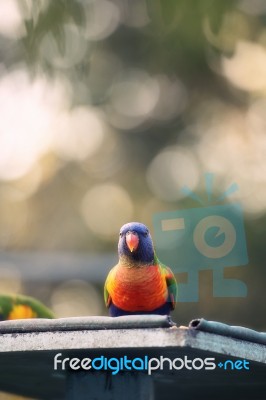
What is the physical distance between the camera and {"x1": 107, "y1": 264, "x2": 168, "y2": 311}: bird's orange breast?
3.61 meters

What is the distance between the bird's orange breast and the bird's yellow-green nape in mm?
1031

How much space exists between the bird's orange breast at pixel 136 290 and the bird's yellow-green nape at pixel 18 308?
1031mm

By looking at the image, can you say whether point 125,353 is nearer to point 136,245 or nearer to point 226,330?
point 226,330

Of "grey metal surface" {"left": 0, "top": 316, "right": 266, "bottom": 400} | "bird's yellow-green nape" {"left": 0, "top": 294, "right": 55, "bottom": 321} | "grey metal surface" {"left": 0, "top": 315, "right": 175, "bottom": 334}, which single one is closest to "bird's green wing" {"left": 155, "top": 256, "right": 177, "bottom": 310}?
"grey metal surface" {"left": 0, "top": 316, "right": 266, "bottom": 400}

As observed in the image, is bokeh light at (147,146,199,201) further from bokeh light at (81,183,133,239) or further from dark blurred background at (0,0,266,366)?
bokeh light at (81,183,133,239)

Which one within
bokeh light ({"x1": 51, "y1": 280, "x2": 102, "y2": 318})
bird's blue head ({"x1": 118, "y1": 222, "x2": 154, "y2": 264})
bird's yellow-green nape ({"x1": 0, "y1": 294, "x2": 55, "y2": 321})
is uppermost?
bokeh light ({"x1": 51, "y1": 280, "x2": 102, "y2": 318})

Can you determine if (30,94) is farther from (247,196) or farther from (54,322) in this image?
(54,322)

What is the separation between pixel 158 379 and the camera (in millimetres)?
3246

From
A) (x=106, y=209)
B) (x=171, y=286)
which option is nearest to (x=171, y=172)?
Answer: (x=106, y=209)

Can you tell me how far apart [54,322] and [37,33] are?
1.64 m

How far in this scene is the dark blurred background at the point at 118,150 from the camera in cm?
923

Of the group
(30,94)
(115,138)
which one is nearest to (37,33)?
(30,94)

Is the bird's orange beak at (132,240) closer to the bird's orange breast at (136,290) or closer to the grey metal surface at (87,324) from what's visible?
the bird's orange breast at (136,290)

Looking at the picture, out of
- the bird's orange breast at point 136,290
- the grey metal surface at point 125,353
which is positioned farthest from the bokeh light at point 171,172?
the grey metal surface at point 125,353
